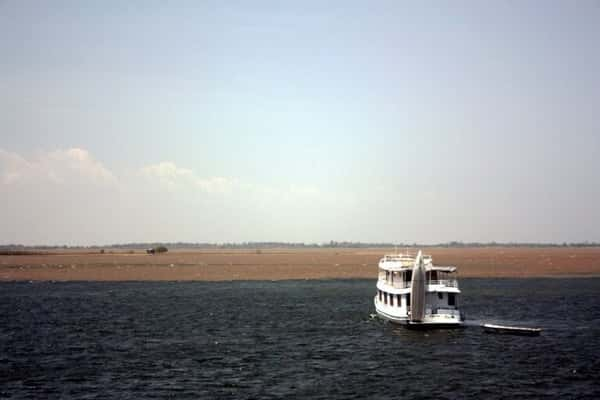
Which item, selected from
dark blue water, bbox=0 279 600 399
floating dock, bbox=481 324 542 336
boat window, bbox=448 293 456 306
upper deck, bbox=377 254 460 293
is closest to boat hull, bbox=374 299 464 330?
dark blue water, bbox=0 279 600 399

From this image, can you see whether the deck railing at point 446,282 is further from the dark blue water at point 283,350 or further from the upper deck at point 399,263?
the dark blue water at point 283,350

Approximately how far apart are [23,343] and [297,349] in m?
23.9

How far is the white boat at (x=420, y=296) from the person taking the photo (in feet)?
206

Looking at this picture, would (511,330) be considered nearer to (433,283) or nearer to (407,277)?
(433,283)

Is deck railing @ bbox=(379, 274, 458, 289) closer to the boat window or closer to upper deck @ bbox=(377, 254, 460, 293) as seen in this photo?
upper deck @ bbox=(377, 254, 460, 293)

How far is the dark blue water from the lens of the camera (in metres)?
40.5

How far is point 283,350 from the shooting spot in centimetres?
5316

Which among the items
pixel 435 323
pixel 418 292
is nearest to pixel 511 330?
pixel 435 323

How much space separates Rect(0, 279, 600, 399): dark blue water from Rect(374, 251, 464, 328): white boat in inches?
58.6

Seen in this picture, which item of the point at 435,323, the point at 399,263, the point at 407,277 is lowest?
the point at 435,323

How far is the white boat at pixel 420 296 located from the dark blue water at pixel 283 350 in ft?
Answer: 4.89

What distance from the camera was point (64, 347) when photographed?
5531cm

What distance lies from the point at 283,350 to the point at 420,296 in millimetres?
16017

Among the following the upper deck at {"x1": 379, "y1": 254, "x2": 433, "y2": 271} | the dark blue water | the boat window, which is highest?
the upper deck at {"x1": 379, "y1": 254, "x2": 433, "y2": 271}
